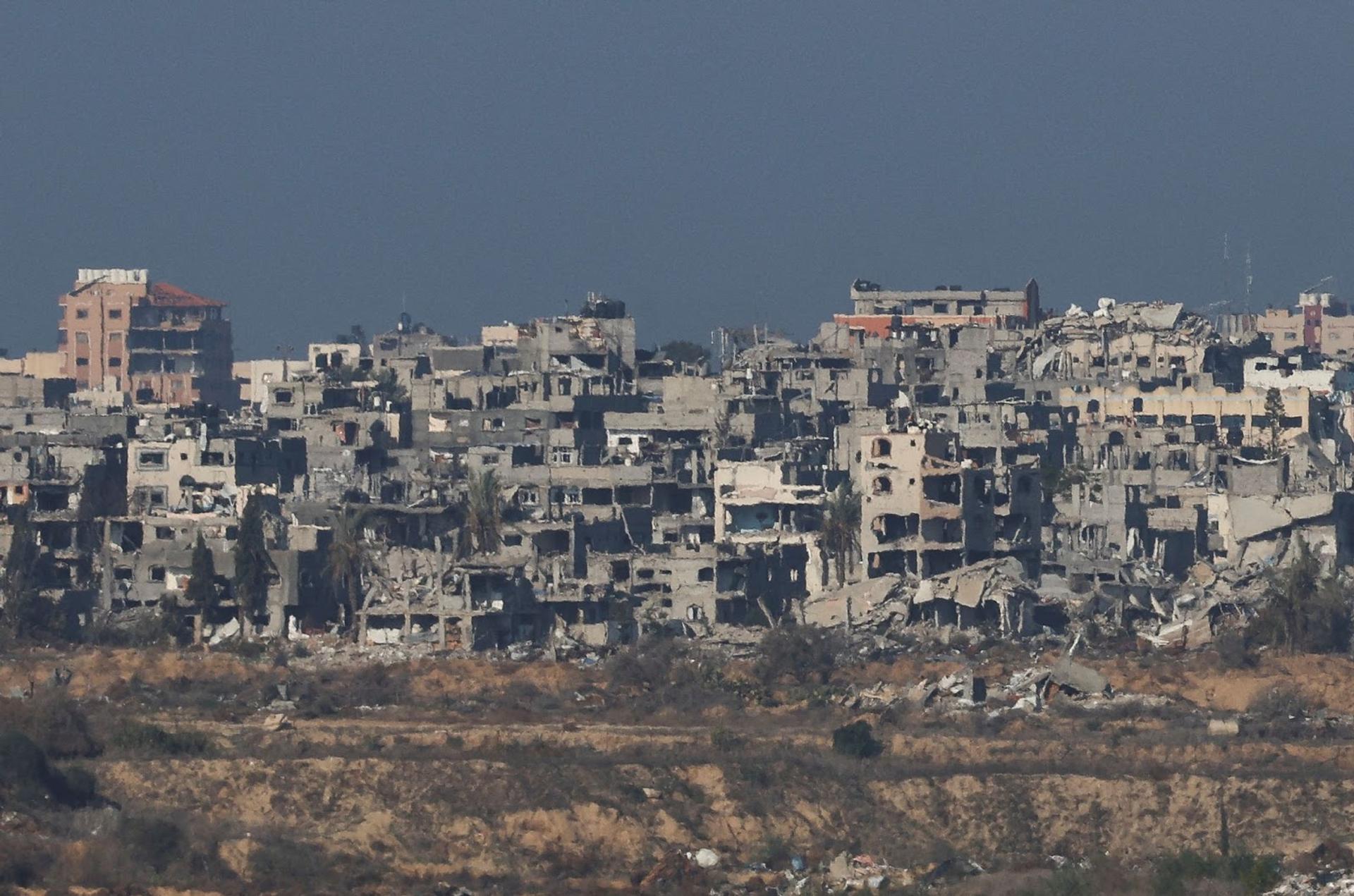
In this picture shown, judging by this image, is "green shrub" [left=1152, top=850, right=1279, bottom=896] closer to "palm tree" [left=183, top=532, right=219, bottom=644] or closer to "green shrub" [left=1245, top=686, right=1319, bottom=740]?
"green shrub" [left=1245, top=686, right=1319, bottom=740]

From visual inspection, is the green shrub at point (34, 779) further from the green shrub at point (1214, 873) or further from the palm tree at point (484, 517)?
the palm tree at point (484, 517)

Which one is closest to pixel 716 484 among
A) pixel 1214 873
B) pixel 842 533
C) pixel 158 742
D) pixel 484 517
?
pixel 842 533

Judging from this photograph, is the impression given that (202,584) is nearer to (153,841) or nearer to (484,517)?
(484,517)

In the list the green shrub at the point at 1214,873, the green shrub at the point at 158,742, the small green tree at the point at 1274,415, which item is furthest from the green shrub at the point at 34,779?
the small green tree at the point at 1274,415

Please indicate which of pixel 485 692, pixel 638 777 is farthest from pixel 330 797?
A: pixel 485 692

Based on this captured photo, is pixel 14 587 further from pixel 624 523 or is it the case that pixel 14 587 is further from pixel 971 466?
pixel 971 466
